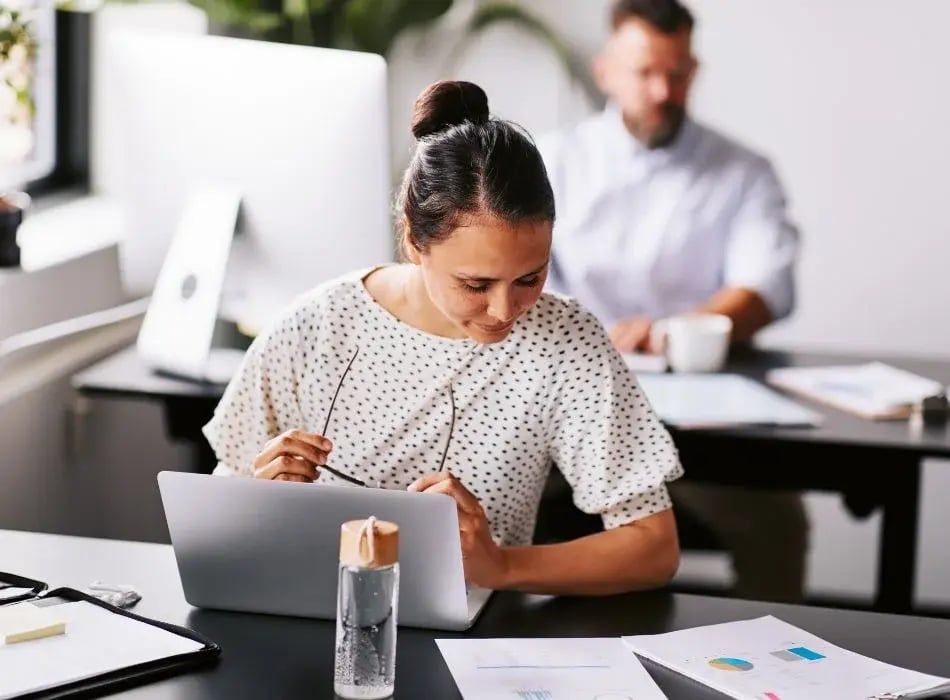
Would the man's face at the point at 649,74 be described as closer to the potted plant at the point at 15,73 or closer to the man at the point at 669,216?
the man at the point at 669,216

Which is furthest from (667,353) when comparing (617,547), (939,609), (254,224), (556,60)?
(556,60)

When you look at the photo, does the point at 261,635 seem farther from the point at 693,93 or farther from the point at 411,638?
the point at 693,93

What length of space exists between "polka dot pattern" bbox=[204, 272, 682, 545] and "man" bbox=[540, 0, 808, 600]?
1502 mm

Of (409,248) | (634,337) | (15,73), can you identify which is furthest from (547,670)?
(15,73)

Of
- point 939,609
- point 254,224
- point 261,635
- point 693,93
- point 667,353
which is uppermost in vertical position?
point 693,93

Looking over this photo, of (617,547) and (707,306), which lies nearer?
(617,547)

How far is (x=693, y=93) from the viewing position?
144 inches

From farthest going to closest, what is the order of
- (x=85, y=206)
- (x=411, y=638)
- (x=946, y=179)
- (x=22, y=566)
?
1. (x=946, y=179)
2. (x=85, y=206)
3. (x=22, y=566)
4. (x=411, y=638)

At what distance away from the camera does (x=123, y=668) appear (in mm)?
1209

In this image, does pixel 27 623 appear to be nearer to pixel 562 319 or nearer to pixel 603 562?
pixel 603 562

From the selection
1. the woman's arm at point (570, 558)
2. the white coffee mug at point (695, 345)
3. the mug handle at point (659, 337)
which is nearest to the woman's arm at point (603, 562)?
the woman's arm at point (570, 558)

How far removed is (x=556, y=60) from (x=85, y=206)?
1.39m

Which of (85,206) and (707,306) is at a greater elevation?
(85,206)

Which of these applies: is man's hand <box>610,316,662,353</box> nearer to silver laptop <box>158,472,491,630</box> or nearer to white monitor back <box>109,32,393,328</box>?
white monitor back <box>109,32,393,328</box>
